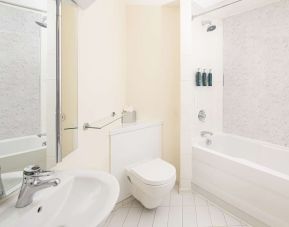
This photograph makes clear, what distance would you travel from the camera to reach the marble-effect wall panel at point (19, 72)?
89cm

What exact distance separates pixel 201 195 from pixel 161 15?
2.29m

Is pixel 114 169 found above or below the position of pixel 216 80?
below

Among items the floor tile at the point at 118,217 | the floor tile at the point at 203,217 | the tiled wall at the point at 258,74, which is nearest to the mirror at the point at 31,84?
the floor tile at the point at 118,217

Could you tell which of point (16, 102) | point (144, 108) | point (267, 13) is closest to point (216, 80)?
point (267, 13)

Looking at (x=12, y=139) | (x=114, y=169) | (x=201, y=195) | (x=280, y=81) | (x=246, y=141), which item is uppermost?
(x=280, y=81)

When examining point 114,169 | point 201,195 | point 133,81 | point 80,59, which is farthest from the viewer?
point 133,81

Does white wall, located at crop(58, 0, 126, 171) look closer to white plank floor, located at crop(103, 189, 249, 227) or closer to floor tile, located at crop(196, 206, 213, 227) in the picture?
white plank floor, located at crop(103, 189, 249, 227)

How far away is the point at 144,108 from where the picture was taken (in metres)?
2.52

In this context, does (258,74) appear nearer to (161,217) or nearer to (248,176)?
(248,176)

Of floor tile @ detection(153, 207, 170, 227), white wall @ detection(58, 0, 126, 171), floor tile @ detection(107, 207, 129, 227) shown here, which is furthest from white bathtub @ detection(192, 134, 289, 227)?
white wall @ detection(58, 0, 126, 171)

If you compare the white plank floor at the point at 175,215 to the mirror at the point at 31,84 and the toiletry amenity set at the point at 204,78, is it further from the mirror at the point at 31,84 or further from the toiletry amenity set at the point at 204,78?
the toiletry amenity set at the point at 204,78

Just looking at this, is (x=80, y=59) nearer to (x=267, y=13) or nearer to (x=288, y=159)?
(x=267, y=13)

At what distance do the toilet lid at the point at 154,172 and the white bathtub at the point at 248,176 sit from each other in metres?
0.52

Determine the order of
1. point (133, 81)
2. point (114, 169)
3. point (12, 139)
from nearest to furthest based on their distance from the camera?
point (12, 139)
point (114, 169)
point (133, 81)
